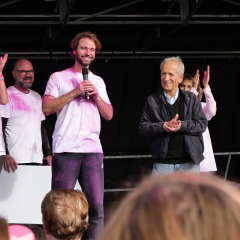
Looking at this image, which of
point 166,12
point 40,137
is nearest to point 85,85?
point 40,137

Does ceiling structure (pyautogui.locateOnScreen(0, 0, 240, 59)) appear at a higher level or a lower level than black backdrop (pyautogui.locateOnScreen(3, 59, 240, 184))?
higher

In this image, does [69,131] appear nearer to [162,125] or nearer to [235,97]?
[162,125]

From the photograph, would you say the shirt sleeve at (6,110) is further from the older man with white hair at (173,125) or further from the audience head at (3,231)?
the audience head at (3,231)

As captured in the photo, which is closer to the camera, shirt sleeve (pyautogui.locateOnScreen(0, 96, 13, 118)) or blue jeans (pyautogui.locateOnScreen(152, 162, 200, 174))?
blue jeans (pyautogui.locateOnScreen(152, 162, 200, 174))

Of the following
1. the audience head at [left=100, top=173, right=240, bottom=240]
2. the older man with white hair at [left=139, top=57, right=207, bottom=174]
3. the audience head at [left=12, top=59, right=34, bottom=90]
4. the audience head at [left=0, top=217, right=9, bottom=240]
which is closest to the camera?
the audience head at [left=100, top=173, right=240, bottom=240]

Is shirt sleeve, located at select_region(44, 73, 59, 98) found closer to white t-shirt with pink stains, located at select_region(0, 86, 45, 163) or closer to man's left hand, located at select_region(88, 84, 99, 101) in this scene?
man's left hand, located at select_region(88, 84, 99, 101)

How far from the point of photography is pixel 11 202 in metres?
3.73

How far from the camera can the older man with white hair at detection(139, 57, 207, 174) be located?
2.94 meters

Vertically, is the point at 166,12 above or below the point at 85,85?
above

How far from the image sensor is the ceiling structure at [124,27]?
5039mm

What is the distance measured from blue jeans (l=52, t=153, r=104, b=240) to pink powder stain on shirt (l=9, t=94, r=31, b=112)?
1152 millimetres

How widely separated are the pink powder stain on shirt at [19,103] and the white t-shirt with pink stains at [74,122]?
96 centimetres

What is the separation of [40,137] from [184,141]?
57.8 inches

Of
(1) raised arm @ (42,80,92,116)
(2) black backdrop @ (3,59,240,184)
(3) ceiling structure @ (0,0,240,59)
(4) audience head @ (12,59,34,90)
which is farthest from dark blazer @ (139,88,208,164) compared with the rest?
(2) black backdrop @ (3,59,240,184)
